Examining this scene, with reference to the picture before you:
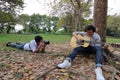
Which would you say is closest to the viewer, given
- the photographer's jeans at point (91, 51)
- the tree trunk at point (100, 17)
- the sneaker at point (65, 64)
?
the photographer's jeans at point (91, 51)

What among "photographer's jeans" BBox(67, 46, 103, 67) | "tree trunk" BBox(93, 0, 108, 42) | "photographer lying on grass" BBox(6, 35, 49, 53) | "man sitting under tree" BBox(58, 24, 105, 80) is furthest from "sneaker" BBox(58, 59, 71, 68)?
"photographer lying on grass" BBox(6, 35, 49, 53)

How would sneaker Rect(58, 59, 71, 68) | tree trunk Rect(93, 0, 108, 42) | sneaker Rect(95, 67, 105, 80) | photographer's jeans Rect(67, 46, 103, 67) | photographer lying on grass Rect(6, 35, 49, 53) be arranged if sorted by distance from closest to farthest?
sneaker Rect(95, 67, 105, 80)
photographer's jeans Rect(67, 46, 103, 67)
sneaker Rect(58, 59, 71, 68)
tree trunk Rect(93, 0, 108, 42)
photographer lying on grass Rect(6, 35, 49, 53)

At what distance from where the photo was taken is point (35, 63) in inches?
298

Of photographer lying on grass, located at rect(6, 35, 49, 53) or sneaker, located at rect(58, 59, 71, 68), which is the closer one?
sneaker, located at rect(58, 59, 71, 68)

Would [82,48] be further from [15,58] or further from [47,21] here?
[47,21]

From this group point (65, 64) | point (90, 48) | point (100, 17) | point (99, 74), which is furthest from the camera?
point (100, 17)

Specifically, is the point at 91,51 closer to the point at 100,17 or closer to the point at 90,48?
the point at 90,48

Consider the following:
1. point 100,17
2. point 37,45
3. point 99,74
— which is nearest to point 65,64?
point 99,74

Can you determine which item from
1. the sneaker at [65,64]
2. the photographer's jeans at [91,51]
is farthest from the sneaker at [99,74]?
the sneaker at [65,64]

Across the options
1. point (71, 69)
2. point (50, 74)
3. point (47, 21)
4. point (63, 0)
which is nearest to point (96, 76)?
point (71, 69)

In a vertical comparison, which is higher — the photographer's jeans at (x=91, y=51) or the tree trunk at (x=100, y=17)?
the tree trunk at (x=100, y=17)

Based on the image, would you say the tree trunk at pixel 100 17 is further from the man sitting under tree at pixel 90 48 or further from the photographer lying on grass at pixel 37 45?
the photographer lying on grass at pixel 37 45

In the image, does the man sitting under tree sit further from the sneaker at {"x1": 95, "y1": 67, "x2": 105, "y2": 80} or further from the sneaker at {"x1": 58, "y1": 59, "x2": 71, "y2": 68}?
the sneaker at {"x1": 95, "y1": 67, "x2": 105, "y2": 80}

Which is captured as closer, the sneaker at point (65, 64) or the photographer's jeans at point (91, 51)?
the photographer's jeans at point (91, 51)
